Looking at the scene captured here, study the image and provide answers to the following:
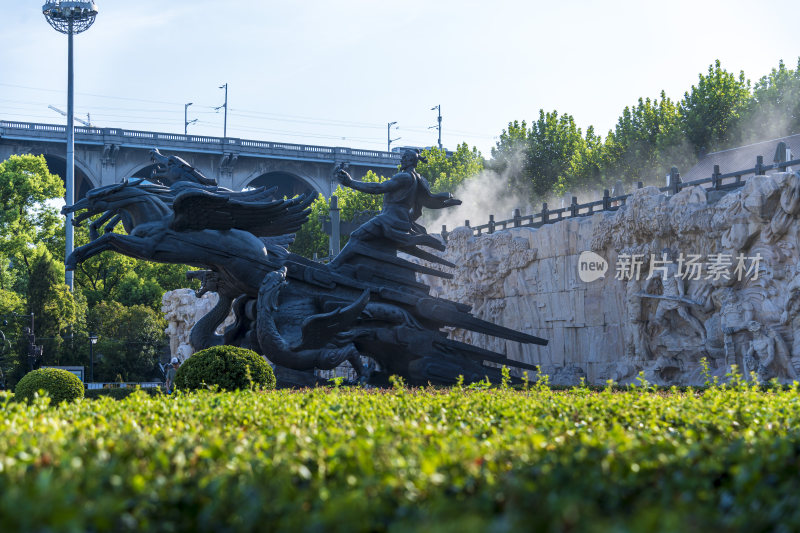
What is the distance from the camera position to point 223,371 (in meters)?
11.7

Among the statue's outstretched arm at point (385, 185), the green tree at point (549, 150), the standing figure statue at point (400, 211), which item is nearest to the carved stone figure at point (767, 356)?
the standing figure statue at point (400, 211)

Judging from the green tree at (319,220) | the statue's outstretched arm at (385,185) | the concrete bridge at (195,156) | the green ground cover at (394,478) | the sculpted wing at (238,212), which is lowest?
the green ground cover at (394,478)

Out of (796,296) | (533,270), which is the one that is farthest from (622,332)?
(796,296)

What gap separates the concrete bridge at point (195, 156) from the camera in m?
43.5

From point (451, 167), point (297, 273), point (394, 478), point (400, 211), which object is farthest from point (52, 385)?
point (451, 167)

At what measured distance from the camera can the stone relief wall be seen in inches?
642

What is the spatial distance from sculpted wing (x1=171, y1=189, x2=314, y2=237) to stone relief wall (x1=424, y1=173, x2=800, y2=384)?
8015 millimetres

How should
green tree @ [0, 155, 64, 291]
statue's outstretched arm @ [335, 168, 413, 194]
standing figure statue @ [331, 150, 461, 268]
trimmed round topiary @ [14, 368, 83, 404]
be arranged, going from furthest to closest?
green tree @ [0, 155, 64, 291]
standing figure statue @ [331, 150, 461, 268]
statue's outstretched arm @ [335, 168, 413, 194]
trimmed round topiary @ [14, 368, 83, 404]

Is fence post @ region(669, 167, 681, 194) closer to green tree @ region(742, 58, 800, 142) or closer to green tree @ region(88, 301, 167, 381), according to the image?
green tree @ region(742, 58, 800, 142)

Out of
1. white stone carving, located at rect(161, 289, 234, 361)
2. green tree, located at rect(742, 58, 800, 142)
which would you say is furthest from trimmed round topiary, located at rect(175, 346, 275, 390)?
green tree, located at rect(742, 58, 800, 142)

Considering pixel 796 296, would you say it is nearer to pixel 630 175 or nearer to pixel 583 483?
pixel 583 483

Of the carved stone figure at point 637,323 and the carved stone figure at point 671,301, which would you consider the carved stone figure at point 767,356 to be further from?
the carved stone figure at point 637,323

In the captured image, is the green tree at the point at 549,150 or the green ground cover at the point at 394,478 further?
the green tree at the point at 549,150

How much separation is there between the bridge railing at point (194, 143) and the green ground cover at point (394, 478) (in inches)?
1632
